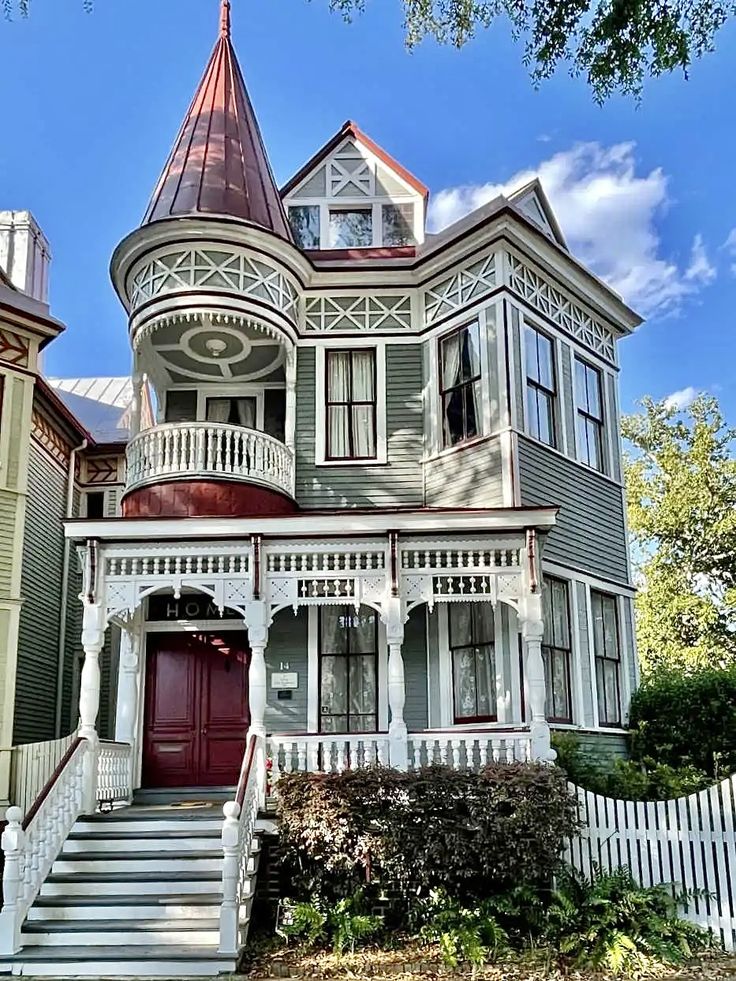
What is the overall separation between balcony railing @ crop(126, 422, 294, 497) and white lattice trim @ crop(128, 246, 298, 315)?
7.03ft

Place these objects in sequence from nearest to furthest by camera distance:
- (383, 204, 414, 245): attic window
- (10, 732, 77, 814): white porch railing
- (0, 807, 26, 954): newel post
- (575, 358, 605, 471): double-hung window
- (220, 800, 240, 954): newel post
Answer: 1. (220, 800, 240, 954): newel post
2. (0, 807, 26, 954): newel post
3. (10, 732, 77, 814): white porch railing
4. (575, 358, 605, 471): double-hung window
5. (383, 204, 414, 245): attic window

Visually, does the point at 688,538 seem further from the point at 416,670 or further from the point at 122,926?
the point at 122,926

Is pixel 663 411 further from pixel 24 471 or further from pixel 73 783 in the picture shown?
pixel 73 783

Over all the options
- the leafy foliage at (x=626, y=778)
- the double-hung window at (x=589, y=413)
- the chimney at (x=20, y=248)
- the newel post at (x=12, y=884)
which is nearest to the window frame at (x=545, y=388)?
the double-hung window at (x=589, y=413)

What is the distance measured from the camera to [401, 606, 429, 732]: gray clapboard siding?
14352mm

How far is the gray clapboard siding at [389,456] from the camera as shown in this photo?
15.8 meters

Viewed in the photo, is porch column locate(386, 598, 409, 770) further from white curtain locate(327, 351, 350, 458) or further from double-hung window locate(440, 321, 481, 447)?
white curtain locate(327, 351, 350, 458)

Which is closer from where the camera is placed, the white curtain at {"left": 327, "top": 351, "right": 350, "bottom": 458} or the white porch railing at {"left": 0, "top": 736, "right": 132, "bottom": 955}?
the white porch railing at {"left": 0, "top": 736, "right": 132, "bottom": 955}

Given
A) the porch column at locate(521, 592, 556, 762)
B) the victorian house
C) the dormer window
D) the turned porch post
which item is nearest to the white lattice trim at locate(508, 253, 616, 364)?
the victorian house

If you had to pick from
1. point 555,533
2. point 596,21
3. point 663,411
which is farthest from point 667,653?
point 596,21

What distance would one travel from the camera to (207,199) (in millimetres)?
15656

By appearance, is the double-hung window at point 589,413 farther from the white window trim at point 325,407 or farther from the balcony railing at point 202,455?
the balcony railing at point 202,455

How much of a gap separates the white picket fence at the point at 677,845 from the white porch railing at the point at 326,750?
2376 millimetres

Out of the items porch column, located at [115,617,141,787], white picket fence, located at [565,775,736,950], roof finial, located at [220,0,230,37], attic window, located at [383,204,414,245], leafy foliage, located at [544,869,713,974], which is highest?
roof finial, located at [220,0,230,37]
